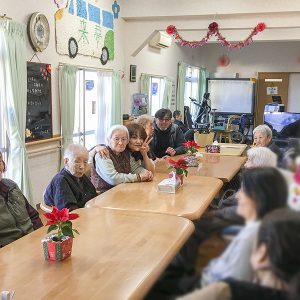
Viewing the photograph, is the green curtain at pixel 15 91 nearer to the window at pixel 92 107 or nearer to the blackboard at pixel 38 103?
the blackboard at pixel 38 103

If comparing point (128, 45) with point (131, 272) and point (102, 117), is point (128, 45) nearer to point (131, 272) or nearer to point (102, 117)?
point (102, 117)

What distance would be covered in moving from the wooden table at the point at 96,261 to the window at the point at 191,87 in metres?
9.07

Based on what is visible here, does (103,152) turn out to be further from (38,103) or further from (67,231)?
(38,103)

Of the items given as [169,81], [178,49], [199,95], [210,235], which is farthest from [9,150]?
[199,95]

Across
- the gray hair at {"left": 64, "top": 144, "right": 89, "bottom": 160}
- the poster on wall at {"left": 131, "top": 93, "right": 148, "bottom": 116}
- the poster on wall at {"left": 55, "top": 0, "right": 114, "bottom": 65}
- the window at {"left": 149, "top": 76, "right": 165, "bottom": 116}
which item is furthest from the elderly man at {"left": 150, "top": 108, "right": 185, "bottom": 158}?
the window at {"left": 149, "top": 76, "right": 165, "bottom": 116}

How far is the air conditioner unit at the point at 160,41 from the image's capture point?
26.4 feet

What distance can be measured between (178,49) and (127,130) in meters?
7.35

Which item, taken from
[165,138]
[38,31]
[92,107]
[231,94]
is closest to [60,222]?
[165,138]

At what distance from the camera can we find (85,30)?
5.46 meters

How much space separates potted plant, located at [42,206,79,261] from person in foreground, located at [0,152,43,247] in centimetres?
66

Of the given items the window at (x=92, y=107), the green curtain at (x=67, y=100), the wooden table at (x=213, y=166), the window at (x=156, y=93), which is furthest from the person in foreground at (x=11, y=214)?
the window at (x=156, y=93)

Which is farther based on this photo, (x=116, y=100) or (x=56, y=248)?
(x=116, y=100)

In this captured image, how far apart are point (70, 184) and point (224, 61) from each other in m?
9.58

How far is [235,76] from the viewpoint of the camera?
1142 centimetres
